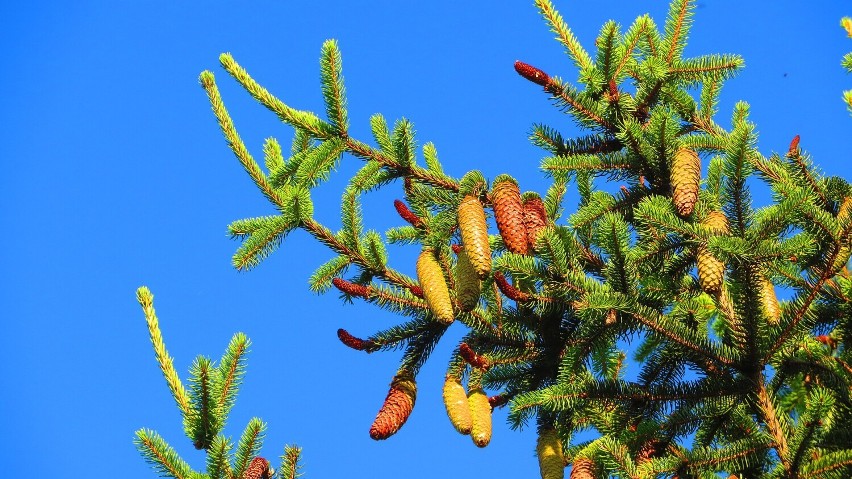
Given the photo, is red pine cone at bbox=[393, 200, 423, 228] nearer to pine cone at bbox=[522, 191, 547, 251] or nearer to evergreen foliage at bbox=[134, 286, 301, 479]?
pine cone at bbox=[522, 191, 547, 251]

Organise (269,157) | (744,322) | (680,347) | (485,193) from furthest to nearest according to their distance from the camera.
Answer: (269,157), (485,193), (680,347), (744,322)

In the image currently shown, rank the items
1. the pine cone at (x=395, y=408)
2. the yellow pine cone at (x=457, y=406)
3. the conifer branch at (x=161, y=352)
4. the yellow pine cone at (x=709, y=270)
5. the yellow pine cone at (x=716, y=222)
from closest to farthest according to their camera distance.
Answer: the yellow pine cone at (x=709, y=270) → the yellow pine cone at (x=716, y=222) → the conifer branch at (x=161, y=352) → the pine cone at (x=395, y=408) → the yellow pine cone at (x=457, y=406)

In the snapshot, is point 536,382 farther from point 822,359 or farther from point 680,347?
point 822,359

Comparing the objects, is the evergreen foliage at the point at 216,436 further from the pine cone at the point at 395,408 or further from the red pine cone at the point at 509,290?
the red pine cone at the point at 509,290

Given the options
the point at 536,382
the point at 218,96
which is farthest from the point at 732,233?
the point at 218,96

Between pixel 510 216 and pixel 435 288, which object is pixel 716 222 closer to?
pixel 510 216

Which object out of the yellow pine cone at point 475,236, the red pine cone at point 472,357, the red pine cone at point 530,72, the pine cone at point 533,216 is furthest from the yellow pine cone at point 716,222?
the red pine cone at point 472,357
